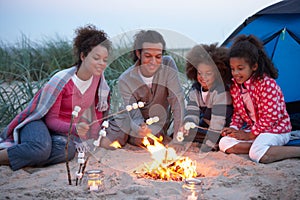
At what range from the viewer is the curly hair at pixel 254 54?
265 cm

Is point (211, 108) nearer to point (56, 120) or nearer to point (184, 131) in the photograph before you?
point (184, 131)

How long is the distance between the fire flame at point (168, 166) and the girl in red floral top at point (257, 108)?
0.44 meters

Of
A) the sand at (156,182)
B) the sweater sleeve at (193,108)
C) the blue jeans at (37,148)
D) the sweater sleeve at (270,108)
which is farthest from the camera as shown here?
the sweater sleeve at (193,108)

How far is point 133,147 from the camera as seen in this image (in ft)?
9.95

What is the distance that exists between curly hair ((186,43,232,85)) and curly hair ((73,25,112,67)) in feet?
1.92

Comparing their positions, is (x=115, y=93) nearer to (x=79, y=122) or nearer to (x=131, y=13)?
(x=79, y=122)

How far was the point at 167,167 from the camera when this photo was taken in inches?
93.7

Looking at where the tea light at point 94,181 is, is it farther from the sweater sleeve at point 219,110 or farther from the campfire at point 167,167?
the sweater sleeve at point 219,110

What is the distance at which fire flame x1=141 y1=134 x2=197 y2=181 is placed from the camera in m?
2.28

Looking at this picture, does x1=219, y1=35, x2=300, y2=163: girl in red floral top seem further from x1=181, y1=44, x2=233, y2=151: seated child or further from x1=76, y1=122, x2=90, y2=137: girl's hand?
x1=76, y1=122, x2=90, y2=137: girl's hand

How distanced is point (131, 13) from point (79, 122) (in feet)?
7.45

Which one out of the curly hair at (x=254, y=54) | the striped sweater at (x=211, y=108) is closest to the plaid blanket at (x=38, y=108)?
the striped sweater at (x=211, y=108)

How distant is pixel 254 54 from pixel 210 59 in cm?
29

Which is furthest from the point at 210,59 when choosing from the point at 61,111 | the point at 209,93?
the point at 61,111
